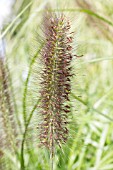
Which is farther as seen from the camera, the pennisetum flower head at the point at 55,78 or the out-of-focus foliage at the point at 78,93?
the out-of-focus foliage at the point at 78,93

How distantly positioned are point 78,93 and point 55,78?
0.19 m

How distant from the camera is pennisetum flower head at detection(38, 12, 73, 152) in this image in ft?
3.10

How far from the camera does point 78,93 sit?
1.15 meters

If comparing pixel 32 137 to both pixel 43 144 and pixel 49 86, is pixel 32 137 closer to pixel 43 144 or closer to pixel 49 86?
pixel 43 144

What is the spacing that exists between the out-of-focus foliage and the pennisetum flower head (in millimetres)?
49

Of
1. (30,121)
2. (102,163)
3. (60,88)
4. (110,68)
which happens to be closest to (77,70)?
(60,88)

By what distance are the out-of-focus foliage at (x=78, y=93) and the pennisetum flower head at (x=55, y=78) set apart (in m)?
0.05

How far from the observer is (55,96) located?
997mm

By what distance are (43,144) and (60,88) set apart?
159 mm

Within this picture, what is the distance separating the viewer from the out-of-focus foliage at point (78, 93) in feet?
3.77

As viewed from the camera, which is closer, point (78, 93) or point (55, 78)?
point (55, 78)

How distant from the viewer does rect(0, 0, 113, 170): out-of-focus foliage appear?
1.15 meters

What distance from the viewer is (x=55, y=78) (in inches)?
38.1

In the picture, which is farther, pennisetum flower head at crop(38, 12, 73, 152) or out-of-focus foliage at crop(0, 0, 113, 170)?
out-of-focus foliage at crop(0, 0, 113, 170)
